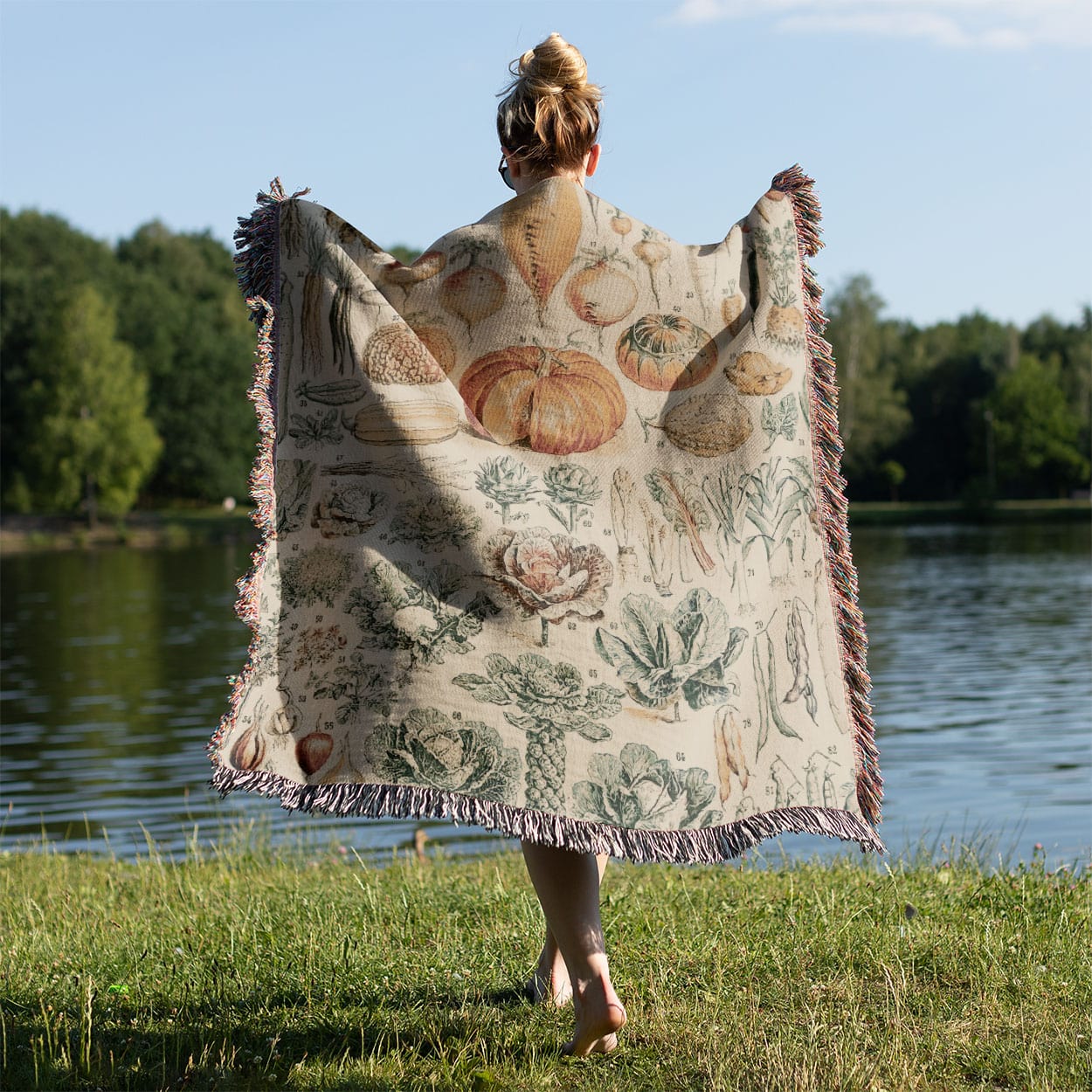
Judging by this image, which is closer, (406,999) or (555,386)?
(555,386)

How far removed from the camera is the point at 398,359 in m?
2.99

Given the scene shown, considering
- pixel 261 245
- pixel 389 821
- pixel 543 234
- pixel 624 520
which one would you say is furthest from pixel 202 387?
pixel 624 520

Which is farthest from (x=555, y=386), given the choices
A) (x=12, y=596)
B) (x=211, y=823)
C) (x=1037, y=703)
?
(x=12, y=596)

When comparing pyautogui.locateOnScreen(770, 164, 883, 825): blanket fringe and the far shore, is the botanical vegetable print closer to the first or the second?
pyautogui.locateOnScreen(770, 164, 883, 825): blanket fringe

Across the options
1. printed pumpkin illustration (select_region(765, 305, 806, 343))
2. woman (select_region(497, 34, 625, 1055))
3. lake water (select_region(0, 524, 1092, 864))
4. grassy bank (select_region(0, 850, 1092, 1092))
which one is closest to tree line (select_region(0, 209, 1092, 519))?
lake water (select_region(0, 524, 1092, 864))

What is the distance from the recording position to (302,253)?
3105 mm

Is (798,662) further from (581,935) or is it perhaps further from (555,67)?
(555,67)

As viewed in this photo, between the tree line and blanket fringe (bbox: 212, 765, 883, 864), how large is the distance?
4842 cm

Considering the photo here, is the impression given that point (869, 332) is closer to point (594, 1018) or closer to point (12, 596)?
point (12, 596)

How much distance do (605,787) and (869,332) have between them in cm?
6548

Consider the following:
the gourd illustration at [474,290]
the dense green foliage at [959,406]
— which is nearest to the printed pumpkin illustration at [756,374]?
the gourd illustration at [474,290]

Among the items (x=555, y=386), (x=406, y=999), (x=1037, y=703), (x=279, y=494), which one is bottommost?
(x=1037, y=703)

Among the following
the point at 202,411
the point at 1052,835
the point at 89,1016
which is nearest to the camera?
the point at 89,1016

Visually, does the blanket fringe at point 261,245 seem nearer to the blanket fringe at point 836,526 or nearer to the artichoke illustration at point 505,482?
the artichoke illustration at point 505,482
